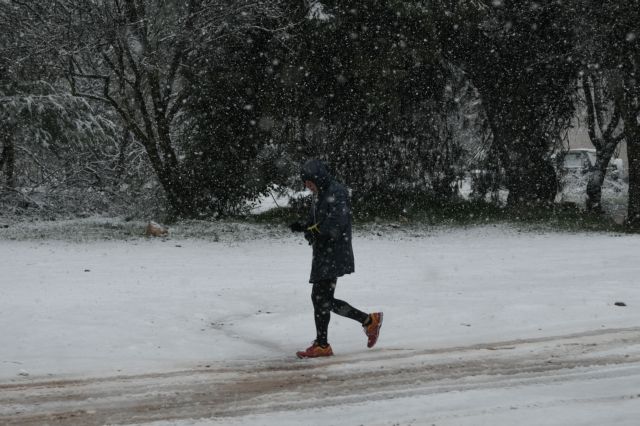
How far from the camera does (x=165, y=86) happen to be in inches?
746

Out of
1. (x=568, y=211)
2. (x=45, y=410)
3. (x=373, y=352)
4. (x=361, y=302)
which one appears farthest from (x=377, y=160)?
(x=45, y=410)

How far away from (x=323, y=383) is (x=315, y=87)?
42.6 feet

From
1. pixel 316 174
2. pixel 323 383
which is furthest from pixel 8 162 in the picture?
pixel 323 383

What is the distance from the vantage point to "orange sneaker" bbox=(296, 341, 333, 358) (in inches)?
277

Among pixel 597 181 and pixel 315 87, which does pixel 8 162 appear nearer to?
pixel 315 87

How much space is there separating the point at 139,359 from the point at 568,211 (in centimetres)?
1570

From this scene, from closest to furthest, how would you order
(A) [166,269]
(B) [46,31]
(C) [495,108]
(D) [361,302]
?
(D) [361,302], (A) [166,269], (B) [46,31], (C) [495,108]

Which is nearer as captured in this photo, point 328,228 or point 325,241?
point 328,228

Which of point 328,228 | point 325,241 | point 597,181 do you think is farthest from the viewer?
point 597,181

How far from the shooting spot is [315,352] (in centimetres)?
704

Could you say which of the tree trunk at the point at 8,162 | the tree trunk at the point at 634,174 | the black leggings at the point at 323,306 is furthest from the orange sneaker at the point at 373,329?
the tree trunk at the point at 8,162

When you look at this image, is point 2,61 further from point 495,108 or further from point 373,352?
point 373,352

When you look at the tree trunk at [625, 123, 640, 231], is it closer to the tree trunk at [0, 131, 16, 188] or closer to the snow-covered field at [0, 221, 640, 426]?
the snow-covered field at [0, 221, 640, 426]

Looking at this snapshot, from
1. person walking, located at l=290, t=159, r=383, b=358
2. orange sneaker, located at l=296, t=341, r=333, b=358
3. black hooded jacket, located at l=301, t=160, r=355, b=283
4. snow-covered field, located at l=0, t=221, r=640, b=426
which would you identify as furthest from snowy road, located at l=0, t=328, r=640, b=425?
black hooded jacket, located at l=301, t=160, r=355, b=283
